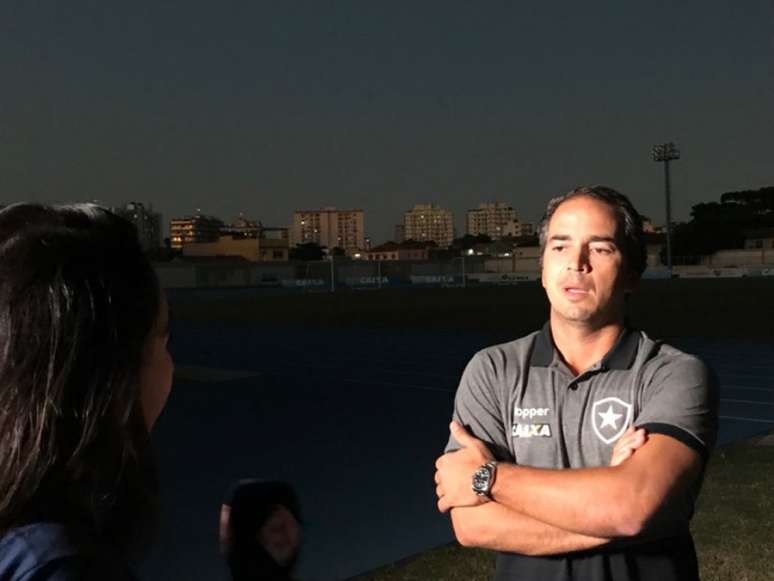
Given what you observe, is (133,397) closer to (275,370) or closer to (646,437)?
(646,437)

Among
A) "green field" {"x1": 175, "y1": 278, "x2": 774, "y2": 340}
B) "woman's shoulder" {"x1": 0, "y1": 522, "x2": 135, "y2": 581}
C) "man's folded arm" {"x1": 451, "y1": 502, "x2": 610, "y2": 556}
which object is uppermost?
"woman's shoulder" {"x1": 0, "y1": 522, "x2": 135, "y2": 581}

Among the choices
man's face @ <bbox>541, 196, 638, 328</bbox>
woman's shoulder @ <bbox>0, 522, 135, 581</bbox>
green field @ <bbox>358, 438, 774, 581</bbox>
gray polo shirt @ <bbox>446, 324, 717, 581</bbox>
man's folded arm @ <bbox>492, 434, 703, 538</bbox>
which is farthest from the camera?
green field @ <bbox>358, 438, 774, 581</bbox>

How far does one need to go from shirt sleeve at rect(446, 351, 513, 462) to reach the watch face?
0.14 m

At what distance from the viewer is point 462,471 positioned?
86.7 inches

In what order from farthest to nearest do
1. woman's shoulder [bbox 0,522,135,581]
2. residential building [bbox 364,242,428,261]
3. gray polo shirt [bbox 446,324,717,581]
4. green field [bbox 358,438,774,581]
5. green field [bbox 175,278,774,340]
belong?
residential building [bbox 364,242,428,261], green field [bbox 175,278,774,340], green field [bbox 358,438,774,581], gray polo shirt [bbox 446,324,717,581], woman's shoulder [bbox 0,522,135,581]

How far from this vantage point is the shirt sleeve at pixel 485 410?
2.29m

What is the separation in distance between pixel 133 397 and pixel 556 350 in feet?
5.05

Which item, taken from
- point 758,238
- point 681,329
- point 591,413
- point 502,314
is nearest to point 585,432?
point 591,413

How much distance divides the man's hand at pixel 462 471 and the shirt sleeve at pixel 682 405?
1.31ft

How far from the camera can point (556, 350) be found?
2338mm

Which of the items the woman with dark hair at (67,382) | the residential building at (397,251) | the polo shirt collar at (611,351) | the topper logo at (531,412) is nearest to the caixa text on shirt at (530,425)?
the topper logo at (531,412)

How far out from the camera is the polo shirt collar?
2.24 metres

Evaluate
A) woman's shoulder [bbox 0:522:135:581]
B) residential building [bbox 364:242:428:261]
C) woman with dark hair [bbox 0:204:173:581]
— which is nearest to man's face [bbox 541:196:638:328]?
woman with dark hair [bbox 0:204:173:581]

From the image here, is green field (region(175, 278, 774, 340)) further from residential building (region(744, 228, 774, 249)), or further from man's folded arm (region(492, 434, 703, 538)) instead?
residential building (region(744, 228, 774, 249))
